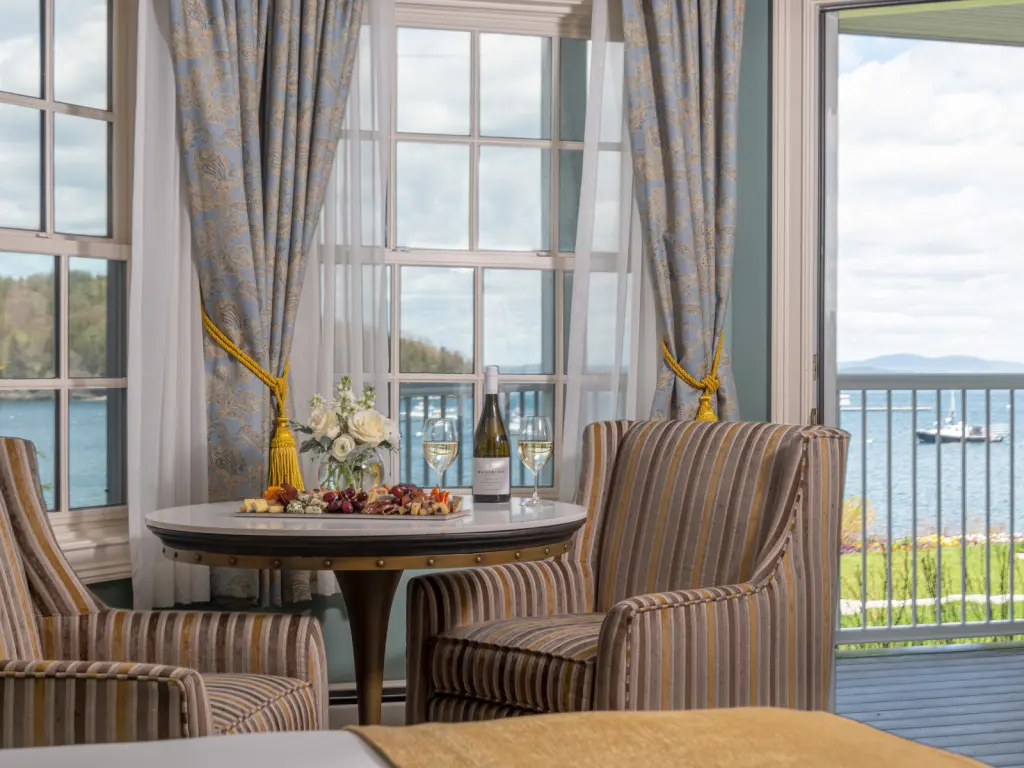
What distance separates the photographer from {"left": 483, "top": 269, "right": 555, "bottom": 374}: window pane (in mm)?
3980

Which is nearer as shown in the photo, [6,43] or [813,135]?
[6,43]

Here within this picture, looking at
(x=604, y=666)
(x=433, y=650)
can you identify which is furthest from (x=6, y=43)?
(x=604, y=666)

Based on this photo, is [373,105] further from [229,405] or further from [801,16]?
[801,16]

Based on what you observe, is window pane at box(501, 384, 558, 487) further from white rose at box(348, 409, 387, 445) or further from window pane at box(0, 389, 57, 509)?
window pane at box(0, 389, 57, 509)

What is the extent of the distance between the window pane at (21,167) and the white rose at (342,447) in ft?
3.95

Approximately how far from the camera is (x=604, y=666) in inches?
94.3

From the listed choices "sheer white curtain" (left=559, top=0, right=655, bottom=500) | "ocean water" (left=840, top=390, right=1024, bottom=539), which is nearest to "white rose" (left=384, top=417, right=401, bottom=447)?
"sheer white curtain" (left=559, top=0, right=655, bottom=500)

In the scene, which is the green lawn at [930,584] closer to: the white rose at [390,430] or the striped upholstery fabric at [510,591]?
the striped upholstery fabric at [510,591]

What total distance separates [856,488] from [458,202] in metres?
6.50

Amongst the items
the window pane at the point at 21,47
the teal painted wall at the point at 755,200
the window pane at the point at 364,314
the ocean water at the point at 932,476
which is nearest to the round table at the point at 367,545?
the window pane at the point at 364,314

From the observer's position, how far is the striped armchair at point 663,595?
8.12 ft

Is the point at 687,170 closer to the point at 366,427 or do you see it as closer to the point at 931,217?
the point at 366,427

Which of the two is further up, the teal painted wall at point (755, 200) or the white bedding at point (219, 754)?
the teal painted wall at point (755, 200)

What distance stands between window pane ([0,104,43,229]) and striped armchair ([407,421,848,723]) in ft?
5.18
